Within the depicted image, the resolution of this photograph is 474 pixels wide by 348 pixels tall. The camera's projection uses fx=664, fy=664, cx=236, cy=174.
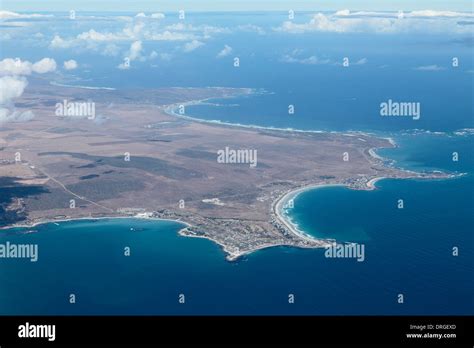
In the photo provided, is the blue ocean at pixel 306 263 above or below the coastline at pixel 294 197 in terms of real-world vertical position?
below

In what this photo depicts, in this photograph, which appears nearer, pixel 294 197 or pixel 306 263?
pixel 306 263

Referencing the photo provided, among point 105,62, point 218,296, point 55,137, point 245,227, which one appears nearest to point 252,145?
point 55,137

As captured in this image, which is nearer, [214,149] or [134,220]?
[134,220]

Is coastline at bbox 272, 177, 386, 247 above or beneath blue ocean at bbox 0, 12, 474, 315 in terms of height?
above

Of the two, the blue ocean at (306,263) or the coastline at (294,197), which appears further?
the coastline at (294,197)

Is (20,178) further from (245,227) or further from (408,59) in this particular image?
(408,59)

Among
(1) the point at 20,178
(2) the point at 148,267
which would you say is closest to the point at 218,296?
(2) the point at 148,267

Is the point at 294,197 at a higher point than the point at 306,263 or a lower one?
higher

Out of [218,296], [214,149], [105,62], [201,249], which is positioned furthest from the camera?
[105,62]

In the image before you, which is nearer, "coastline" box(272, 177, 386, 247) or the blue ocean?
the blue ocean

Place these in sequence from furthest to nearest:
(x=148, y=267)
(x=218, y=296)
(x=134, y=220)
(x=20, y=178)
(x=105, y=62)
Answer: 1. (x=105, y=62)
2. (x=20, y=178)
3. (x=134, y=220)
4. (x=148, y=267)
5. (x=218, y=296)
